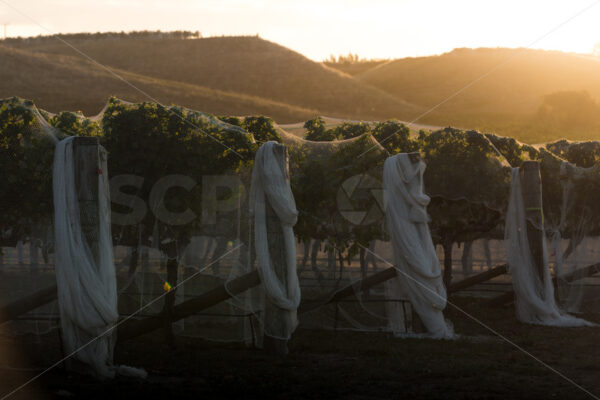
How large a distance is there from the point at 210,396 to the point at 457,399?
2594 mm

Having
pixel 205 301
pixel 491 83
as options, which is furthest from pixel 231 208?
pixel 491 83

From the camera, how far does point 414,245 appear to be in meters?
12.0

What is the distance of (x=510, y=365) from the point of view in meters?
9.48

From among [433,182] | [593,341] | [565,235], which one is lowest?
[593,341]

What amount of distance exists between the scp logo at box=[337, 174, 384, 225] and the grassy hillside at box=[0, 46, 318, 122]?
4515 centimetres

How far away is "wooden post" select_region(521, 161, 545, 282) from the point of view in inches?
567

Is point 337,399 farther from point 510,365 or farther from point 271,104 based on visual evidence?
point 271,104

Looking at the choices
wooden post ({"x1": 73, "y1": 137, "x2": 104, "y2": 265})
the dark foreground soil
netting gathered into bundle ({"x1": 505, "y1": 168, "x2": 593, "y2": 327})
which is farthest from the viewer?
netting gathered into bundle ({"x1": 505, "y1": 168, "x2": 593, "y2": 327})

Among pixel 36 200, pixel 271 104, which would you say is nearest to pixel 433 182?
pixel 36 200

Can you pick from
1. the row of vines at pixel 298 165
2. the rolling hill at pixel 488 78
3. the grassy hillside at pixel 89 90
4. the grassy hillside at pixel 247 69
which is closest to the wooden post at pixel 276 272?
the row of vines at pixel 298 165

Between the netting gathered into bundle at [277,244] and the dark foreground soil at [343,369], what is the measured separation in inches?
21.9

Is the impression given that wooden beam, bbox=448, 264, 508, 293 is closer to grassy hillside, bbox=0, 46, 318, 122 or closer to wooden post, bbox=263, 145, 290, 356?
wooden post, bbox=263, 145, 290, 356

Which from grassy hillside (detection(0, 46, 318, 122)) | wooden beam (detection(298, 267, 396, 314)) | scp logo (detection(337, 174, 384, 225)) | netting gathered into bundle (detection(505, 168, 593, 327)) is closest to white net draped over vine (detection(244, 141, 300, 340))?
wooden beam (detection(298, 267, 396, 314))

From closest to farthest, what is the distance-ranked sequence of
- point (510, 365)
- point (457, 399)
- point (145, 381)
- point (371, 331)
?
1. point (457, 399)
2. point (145, 381)
3. point (510, 365)
4. point (371, 331)
